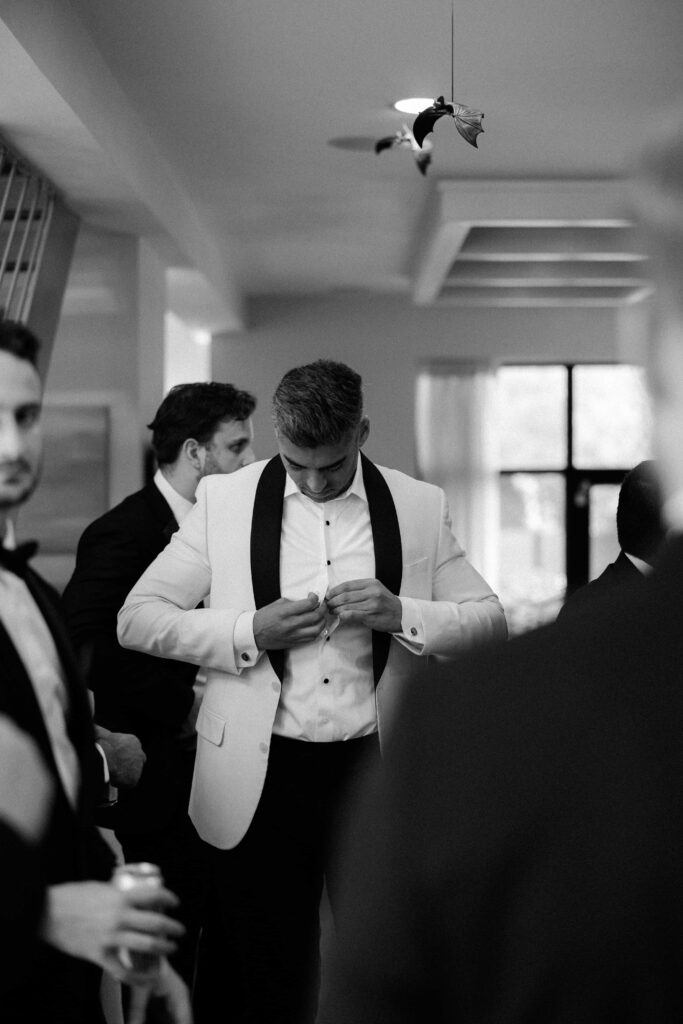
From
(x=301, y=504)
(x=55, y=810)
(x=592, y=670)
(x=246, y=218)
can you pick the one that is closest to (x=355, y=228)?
(x=246, y=218)

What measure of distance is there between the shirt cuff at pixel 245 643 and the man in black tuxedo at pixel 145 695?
1.84ft

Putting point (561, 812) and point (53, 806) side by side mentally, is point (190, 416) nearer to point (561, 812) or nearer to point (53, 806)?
point (53, 806)

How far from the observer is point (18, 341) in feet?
4.21

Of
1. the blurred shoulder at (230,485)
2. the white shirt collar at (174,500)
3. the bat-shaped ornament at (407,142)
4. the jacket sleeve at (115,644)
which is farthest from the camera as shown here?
the bat-shaped ornament at (407,142)

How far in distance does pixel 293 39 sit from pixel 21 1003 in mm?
3804

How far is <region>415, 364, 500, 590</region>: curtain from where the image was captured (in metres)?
9.80

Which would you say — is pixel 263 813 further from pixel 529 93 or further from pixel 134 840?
pixel 529 93

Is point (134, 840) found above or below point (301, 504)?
below

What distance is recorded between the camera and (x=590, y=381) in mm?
10133

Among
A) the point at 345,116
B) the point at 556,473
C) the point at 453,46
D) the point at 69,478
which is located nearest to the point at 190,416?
the point at 453,46

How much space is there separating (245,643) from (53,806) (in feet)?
3.70

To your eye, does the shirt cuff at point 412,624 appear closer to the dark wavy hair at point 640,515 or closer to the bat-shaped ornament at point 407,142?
the dark wavy hair at point 640,515

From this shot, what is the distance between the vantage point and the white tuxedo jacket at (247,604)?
7.55ft

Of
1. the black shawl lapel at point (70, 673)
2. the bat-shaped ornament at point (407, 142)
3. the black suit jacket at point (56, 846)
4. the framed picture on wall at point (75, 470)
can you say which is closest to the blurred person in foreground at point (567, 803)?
the black suit jacket at point (56, 846)
